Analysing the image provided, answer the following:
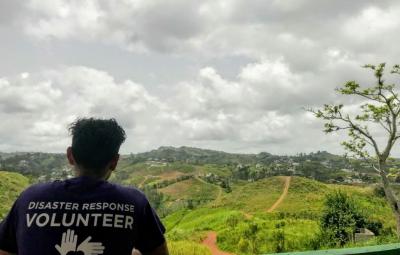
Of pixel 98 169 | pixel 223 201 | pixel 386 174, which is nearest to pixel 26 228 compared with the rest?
pixel 98 169

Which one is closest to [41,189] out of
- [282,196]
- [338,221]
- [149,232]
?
[149,232]

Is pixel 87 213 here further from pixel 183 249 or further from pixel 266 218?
pixel 266 218

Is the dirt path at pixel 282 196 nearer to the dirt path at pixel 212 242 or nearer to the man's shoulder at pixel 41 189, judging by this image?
the dirt path at pixel 212 242

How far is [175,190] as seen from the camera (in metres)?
139

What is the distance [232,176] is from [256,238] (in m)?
116

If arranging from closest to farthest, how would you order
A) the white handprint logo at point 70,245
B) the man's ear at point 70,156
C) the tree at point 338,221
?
the white handprint logo at point 70,245 < the man's ear at point 70,156 < the tree at point 338,221

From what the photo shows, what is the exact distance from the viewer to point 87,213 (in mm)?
2100

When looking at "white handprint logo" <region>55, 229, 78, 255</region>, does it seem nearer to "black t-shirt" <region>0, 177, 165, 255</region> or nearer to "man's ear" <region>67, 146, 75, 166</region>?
"black t-shirt" <region>0, 177, 165, 255</region>

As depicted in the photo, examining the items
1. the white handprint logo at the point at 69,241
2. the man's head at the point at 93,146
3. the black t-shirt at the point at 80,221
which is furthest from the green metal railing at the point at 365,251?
the white handprint logo at the point at 69,241

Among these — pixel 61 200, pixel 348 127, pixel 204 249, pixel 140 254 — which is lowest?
pixel 204 249

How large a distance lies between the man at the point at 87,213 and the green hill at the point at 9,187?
89.5 metres

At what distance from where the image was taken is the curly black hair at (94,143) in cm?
227

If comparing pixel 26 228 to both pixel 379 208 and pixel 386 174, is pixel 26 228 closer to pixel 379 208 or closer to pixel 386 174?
pixel 386 174

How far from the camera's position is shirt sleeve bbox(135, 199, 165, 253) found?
7.48 ft
